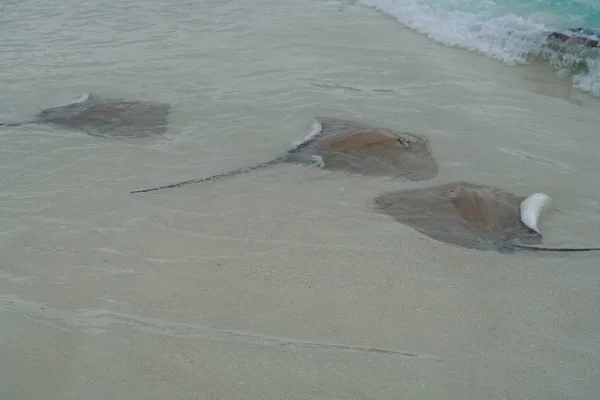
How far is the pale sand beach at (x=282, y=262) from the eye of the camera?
281 centimetres

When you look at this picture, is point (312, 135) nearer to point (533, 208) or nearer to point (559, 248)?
point (533, 208)

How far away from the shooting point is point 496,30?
9.16m

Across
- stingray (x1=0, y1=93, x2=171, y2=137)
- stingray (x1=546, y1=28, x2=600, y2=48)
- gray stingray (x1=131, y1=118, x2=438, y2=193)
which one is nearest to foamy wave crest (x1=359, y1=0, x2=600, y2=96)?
stingray (x1=546, y1=28, x2=600, y2=48)

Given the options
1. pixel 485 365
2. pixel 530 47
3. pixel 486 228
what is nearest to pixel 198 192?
pixel 486 228

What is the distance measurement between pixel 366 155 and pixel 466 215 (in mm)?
1166

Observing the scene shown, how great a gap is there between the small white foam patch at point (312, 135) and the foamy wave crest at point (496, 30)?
12.2ft

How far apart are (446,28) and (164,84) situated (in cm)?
511

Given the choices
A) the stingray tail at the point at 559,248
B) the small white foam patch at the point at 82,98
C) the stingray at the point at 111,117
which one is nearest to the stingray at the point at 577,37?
the stingray tail at the point at 559,248

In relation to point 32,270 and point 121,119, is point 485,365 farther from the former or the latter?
point 121,119

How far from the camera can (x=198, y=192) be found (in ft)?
14.5

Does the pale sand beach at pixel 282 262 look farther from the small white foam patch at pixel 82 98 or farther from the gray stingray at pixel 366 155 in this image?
the small white foam patch at pixel 82 98

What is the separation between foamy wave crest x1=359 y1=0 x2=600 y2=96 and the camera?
7754 mm

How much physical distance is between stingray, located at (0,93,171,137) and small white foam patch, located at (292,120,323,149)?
1362mm

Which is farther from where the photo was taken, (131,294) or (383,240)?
(383,240)
